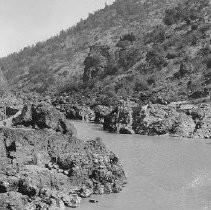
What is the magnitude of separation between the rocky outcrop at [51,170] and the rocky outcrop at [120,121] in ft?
75.6

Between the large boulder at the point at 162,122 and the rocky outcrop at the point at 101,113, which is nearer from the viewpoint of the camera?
the large boulder at the point at 162,122

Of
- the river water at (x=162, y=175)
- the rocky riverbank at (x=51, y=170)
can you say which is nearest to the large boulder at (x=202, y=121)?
the river water at (x=162, y=175)

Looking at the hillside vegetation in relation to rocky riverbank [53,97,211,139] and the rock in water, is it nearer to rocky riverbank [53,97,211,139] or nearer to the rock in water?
the rock in water

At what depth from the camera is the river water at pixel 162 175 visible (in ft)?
89.7

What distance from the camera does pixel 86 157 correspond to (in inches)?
1207

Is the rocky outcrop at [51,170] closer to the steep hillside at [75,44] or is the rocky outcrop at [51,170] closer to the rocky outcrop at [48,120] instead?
the rocky outcrop at [48,120]

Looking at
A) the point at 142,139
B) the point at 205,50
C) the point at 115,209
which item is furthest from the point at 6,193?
the point at 205,50

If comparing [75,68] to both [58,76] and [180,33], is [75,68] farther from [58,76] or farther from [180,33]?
[180,33]

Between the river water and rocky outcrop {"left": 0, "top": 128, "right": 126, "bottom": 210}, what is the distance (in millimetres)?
973

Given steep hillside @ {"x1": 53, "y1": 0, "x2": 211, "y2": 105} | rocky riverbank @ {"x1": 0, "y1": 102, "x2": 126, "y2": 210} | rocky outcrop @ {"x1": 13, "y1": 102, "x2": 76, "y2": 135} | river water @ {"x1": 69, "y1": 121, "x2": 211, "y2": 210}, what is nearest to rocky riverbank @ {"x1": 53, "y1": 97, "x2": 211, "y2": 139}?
river water @ {"x1": 69, "y1": 121, "x2": 211, "y2": 210}

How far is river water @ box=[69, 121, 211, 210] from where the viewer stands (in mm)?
27328

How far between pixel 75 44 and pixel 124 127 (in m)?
103

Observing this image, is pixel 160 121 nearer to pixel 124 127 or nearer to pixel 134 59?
pixel 124 127

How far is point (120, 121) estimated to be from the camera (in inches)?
2249
